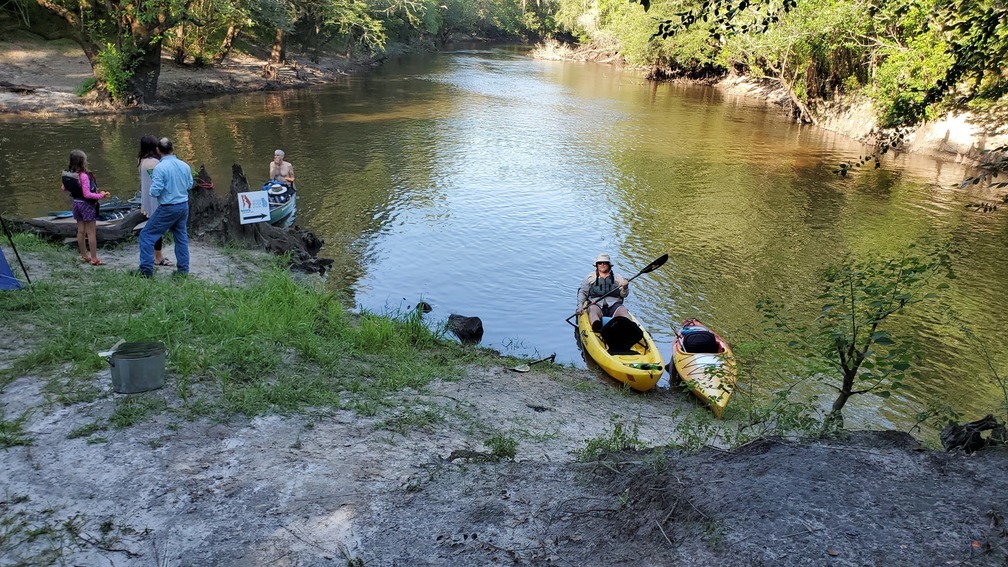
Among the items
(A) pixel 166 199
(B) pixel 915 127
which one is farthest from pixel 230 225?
(B) pixel 915 127

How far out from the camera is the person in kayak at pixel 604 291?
10.0 m

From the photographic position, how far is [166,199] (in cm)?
795

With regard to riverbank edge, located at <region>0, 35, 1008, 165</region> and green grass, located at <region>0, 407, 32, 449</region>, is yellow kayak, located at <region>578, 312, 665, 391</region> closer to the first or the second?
green grass, located at <region>0, 407, 32, 449</region>

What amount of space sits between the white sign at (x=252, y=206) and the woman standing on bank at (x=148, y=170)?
1.97 m

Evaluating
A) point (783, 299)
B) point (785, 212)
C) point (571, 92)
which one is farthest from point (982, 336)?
point (571, 92)

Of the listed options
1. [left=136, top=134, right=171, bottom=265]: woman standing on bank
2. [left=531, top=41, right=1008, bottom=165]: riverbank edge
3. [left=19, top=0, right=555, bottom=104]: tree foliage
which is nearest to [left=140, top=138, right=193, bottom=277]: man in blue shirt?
[left=136, top=134, right=171, bottom=265]: woman standing on bank

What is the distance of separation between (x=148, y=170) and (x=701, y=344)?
7.58m

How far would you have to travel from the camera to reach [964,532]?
3.19 meters

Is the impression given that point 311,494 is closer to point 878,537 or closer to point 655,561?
point 655,561

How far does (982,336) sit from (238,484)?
11.2 m

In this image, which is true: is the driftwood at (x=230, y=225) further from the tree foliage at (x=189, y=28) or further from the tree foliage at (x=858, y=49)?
the tree foliage at (x=189, y=28)

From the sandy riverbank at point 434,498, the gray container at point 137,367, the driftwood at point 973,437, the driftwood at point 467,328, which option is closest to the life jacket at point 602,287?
the driftwood at point 467,328

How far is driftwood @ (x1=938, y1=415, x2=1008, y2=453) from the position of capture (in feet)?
13.9

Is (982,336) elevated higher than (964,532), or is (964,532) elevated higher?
(964,532)
